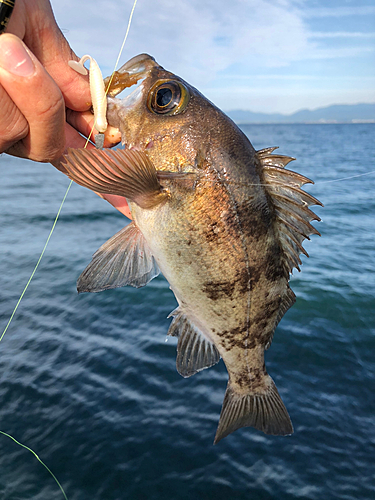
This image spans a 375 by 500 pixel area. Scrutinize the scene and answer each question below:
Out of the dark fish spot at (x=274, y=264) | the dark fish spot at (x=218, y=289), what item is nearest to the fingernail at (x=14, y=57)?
the dark fish spot at (x=218, y=289)

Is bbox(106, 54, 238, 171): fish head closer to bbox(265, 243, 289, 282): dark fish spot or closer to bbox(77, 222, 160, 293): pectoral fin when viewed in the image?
bbox(77, 222, 160, 293): pectoral fin

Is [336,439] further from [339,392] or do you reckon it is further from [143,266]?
[143,266]

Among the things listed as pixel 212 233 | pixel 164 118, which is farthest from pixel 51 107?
pixel 212 233

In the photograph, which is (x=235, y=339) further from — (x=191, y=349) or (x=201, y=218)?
(x=201, y=218)

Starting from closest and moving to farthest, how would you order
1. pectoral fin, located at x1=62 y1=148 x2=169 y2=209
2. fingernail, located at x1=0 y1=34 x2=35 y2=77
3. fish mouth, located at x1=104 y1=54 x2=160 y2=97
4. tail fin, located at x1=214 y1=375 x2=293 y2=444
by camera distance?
fingernail, located at x1=0 y1=34 x2=35 y2=77 < pectoral fin, located at x1=62 y1=148 x2=169 y2=209 < fish mouth, located at x1=104 y1=54 x2=160 y2=97 < tail fin, located at x1=214 y1=375 x2=293 y2=444

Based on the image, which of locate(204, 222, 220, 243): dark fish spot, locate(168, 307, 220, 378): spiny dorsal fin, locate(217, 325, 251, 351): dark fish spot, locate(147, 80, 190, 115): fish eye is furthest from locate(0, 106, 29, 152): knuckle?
locate(217, 325, 251, 351): dark fish spot

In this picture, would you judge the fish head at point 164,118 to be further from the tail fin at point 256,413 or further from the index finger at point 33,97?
the tail fin at point 256,413
